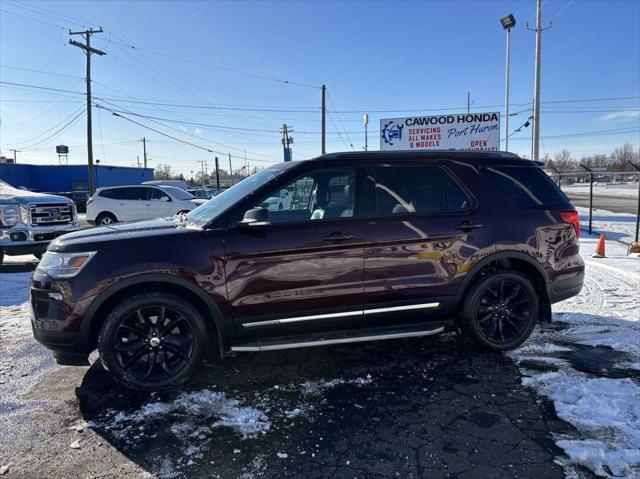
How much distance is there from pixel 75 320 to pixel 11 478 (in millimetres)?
1119

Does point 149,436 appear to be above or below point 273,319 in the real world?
below

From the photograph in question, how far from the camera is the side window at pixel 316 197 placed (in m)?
3.73

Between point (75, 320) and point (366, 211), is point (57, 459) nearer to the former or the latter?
point (75, 320)

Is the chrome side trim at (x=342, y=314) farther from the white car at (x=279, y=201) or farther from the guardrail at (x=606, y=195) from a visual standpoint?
the guardrail at (x=606, y=195)

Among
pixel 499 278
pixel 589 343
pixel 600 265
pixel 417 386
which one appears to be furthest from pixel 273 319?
pixel 600 265

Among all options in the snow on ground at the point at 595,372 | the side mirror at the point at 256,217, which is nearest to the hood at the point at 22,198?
the side mirror at the point at 256,217

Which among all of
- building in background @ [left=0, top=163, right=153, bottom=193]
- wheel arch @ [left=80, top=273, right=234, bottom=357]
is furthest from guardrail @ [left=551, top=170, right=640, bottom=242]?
building in background @ [left=0, top=163, right=153, bottom=193]

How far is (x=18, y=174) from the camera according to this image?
3797cm

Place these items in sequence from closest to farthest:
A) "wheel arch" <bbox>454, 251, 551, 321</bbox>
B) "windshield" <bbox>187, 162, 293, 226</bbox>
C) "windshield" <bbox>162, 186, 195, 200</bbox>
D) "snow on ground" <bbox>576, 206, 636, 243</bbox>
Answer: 1. "windshield" <bbox>187, 162, 293, 226</bbox>
2. "wheel arch" <bbox>454, 251, 551, 321</bbox>
3. "snow on ground" <bbox>576, 206, 636, 243</bbox>
4. "windshield" <bbox>162, 186, 195, 200</bbox>

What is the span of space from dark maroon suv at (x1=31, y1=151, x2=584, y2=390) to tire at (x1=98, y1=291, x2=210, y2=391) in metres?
0.01

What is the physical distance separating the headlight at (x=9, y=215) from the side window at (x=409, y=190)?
777 cm

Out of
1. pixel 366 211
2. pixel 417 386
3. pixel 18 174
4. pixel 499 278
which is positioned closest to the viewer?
pixel 417 386

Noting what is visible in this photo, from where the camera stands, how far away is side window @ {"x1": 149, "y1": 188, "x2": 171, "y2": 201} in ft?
50.1

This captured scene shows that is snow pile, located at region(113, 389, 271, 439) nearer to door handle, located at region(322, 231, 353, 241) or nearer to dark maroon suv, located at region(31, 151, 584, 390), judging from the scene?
dark maroon suv, located at region(31, 151, 584, 390)
